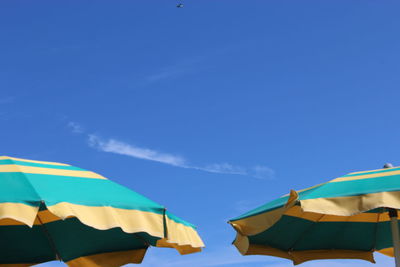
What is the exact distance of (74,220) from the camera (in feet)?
22.0

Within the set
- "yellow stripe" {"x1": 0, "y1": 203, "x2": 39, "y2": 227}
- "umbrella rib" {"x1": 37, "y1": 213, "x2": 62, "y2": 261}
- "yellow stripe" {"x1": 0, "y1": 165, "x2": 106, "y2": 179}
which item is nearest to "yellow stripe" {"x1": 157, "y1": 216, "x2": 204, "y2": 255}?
"yellow stripe" {"x1": 0, "y1": 165, "x2": 106, "y2": 179}

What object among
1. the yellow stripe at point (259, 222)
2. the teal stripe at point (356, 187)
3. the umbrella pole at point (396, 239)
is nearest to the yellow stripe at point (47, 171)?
the yellow stripe at point (259, 222)

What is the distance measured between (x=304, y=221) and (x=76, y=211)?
12.6ft

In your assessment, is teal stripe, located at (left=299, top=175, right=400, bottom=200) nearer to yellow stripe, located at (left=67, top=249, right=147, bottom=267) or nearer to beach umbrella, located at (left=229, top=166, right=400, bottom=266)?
beach umbrella, located at (left=229, top=166, right=400, bottom=266)

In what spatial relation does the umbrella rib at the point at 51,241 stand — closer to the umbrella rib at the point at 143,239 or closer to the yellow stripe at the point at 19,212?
the umbrella rib at the point at 143,239

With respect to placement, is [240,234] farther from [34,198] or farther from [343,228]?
[34,198]

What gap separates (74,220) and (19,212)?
2.07 meters

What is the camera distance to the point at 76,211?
491 cm

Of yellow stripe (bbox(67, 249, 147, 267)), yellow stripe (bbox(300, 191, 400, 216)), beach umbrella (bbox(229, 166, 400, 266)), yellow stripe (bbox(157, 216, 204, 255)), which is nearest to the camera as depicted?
yellow stripe (bbox(300, 191, 400, 216))

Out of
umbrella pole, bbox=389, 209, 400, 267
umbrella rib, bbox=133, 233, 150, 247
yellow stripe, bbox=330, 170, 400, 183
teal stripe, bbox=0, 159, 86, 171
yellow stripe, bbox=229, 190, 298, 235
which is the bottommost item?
umbrella pole, bbox=389, 209, 400, 267

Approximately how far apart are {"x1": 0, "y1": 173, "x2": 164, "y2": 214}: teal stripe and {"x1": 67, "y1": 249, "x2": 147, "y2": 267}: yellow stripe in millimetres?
1437

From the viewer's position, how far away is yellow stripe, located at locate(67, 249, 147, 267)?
7.03 meters

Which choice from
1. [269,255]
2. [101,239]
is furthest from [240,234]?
[101,239]

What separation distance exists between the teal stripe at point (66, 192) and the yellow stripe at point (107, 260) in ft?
4.72
